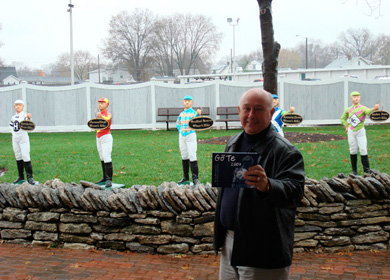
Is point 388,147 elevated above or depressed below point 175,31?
below

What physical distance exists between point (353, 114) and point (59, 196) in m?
6.18

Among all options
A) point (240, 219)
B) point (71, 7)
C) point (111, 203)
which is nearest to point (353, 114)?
point (111, 203)

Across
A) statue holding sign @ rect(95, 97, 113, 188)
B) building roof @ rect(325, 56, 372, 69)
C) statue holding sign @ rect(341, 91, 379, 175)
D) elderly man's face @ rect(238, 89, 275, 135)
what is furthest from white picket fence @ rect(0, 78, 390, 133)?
building roof @ rect(325, 56, 372, 69)

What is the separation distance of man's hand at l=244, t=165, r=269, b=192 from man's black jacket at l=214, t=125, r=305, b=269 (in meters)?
0.15

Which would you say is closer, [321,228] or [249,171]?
[249,171]

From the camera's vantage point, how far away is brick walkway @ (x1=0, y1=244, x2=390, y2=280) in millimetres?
4762

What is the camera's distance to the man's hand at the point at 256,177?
2.40 meters

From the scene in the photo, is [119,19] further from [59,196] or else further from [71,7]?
[59,196]

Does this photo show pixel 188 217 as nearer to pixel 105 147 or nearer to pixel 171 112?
pixel 105 147

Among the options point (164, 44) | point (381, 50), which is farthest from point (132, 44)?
point (381, 50)

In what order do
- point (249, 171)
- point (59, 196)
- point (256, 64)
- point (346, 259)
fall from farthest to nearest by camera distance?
point (256, 64)
point (59, 196)
point (346, 259)
point (249, 171)

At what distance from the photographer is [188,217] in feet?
17.7

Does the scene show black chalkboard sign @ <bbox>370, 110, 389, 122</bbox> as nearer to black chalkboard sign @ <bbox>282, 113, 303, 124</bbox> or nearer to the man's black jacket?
black chalkboard sign @ <bbox>282, 113, 303, 124</bbox>

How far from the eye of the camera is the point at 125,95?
20.1 m
